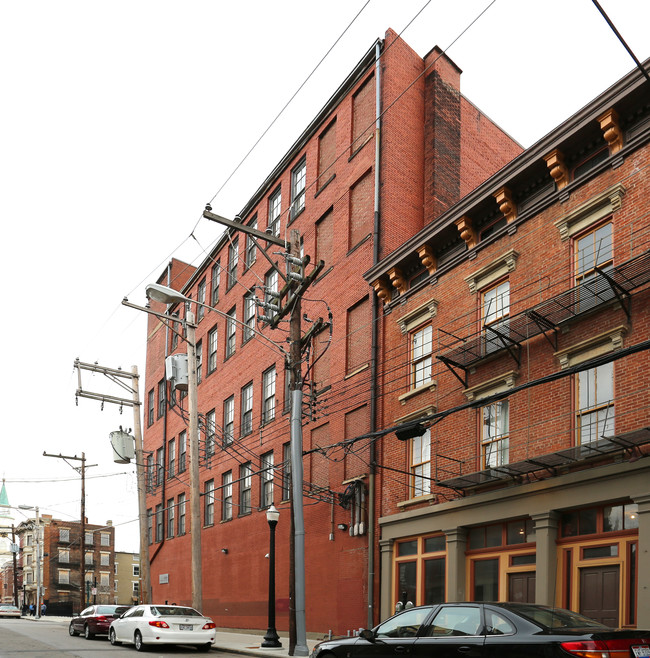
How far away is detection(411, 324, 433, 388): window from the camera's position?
69.8 feet

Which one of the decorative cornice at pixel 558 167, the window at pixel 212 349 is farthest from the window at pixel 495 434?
the window at pixel 212 349

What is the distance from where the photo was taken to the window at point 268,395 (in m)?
30.4

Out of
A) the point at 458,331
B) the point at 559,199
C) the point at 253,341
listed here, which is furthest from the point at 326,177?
the point at 559,199

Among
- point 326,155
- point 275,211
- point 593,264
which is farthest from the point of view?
point 275,211

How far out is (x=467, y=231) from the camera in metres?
20.0

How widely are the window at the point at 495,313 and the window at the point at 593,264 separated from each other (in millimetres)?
1903

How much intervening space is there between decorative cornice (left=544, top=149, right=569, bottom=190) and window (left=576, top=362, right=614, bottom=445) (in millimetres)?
4253

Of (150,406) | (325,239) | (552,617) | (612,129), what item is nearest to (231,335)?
(325,239)

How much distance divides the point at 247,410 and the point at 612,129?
20354 mm

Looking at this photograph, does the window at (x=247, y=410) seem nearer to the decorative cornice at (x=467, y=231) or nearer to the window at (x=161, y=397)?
the window at (x=161, y=397)

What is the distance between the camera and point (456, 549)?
18.7 m

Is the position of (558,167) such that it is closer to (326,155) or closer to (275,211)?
(326,155)

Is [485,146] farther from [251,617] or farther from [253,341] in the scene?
[251,617]

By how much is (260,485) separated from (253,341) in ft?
19.3
